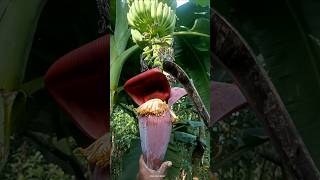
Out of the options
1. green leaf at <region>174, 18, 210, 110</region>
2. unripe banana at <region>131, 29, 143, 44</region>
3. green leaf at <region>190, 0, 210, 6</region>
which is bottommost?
green leaf at <region>174, 18, 210, 110</region>

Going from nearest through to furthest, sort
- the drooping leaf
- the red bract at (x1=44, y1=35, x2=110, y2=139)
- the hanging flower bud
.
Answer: the hanging flower bud → the red bract at (x1=44, y1=35, x2=110, y2=139) → the drooping leaf

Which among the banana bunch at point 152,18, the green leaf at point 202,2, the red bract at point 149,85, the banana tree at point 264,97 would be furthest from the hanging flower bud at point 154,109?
the banana tree at point 264,97

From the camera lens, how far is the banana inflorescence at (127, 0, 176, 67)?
70.6 inches

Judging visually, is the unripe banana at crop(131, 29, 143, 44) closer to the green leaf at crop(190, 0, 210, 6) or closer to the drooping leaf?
the green leaf at crop(190, 0, 210, 6)

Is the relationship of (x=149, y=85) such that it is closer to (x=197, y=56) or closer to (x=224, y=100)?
(x=197, y=56)

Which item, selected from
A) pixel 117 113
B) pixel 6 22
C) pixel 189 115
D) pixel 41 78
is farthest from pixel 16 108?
pixel 189 115

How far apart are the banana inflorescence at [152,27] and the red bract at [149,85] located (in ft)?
0.10

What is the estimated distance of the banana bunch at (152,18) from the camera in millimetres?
1791

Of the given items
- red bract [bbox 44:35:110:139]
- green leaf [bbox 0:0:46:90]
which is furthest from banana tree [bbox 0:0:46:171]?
red bract [bbox 44:35:110:139]

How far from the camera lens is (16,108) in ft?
7.72

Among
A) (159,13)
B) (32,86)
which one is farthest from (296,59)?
(32,86)

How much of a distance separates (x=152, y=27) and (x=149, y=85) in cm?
17

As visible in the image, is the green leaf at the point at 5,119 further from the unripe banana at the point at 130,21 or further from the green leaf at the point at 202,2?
the green leaf at the point at 202,2

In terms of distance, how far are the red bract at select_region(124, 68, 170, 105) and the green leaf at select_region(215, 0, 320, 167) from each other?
629 millimetres
